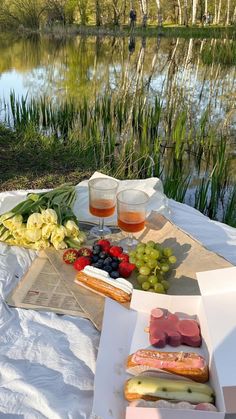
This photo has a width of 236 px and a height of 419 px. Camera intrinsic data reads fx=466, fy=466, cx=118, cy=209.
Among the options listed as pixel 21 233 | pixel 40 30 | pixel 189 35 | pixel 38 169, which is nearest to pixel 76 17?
pixel 40 30

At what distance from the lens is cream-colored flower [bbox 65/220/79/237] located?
165cm

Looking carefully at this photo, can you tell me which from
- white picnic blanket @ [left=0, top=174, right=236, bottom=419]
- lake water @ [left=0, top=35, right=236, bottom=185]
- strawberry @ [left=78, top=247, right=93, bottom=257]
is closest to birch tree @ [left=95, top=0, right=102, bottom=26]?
lake water @ [left=0, top=35, right=236, bottom=185]

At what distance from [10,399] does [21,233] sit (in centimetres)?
72

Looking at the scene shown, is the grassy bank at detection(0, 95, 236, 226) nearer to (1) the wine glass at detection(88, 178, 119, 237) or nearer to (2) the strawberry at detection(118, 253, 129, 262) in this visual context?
(1) the wine glass at detection(88, 178, 119, 237)

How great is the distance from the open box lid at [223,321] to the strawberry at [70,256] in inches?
19.0

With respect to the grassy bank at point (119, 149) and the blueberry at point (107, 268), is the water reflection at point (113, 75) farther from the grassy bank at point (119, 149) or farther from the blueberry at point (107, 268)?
the blueberry at point (107, 268)

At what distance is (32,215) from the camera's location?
1621 millimetres

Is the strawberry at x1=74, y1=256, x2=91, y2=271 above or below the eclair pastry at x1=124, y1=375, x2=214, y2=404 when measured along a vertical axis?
below

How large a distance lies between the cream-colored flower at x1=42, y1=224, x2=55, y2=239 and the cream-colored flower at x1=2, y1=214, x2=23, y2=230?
0.31 ft

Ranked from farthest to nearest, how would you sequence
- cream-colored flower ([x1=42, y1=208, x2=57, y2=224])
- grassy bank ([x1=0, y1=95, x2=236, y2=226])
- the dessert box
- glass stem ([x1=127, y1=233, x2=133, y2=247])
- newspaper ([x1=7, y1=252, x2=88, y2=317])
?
grassy bank ([x1=0, y1=95, x2=236, y2=226]) → glass stem ([x1=127, y1=233, x2=133, y2=247]) → cream-colored flower ([x1=42, y1=208, x2=57, y2=224]) → newspaper ([x1=7, y1=252, x2=88, y2=317]) → the dessert box

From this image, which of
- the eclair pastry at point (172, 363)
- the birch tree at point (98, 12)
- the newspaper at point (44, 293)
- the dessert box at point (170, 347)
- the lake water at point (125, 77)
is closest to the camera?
the dessert box at point (170, 347)

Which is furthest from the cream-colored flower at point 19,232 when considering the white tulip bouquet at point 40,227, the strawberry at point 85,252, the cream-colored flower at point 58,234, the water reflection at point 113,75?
Answer: the water reflection at point 113,75

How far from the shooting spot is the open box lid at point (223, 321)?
94 cm

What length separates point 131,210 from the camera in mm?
1627
